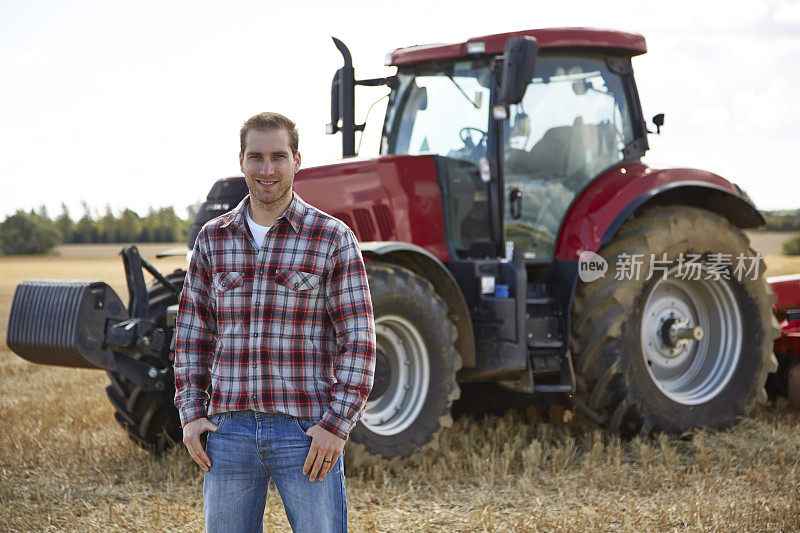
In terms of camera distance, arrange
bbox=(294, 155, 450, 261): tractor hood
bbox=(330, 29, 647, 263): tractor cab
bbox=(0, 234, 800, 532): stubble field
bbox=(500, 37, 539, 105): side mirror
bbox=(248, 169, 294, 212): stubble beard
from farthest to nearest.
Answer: bbox=(330, 29, 647, 263): tractor cab, bbox=(294, 155, 450, 261): tractor hood, bbox=(500, 37, 539, 105): side mirror, bbox=(0, 234, 800, 532): stubble field, bbox=(248, 169, 294, 212): stubble beard

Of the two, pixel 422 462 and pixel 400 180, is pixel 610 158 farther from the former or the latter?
pixel 422 462

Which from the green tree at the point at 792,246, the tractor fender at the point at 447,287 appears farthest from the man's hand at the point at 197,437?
the green tree at the point at 792,246

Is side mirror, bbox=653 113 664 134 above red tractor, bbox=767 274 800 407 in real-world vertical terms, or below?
above

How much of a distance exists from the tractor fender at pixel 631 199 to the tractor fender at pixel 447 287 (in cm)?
90

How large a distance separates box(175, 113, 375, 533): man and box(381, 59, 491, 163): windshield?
3332mm

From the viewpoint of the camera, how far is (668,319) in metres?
6.02

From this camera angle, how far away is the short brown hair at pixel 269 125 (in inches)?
97.0

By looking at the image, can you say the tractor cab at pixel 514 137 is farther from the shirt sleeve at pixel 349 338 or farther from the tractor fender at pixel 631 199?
the shirt sleeve at pixel 349 338

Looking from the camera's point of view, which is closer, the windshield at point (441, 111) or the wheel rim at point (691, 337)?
the windshield at point (441, 111)

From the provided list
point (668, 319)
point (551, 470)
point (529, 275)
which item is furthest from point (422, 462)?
point (668, 319)

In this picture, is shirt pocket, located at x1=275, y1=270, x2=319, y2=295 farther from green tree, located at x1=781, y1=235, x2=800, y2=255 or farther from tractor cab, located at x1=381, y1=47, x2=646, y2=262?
green tree, located at x1=781, y1=235, x2=800, y2=255

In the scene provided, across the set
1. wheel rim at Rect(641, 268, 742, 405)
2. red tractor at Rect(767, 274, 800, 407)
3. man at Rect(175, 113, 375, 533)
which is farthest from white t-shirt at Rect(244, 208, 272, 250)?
red tractor at Rect(767, 274, 800, 407)

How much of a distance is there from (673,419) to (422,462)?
1.80 metres

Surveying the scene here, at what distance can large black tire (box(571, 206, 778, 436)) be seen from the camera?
18.2 feet
